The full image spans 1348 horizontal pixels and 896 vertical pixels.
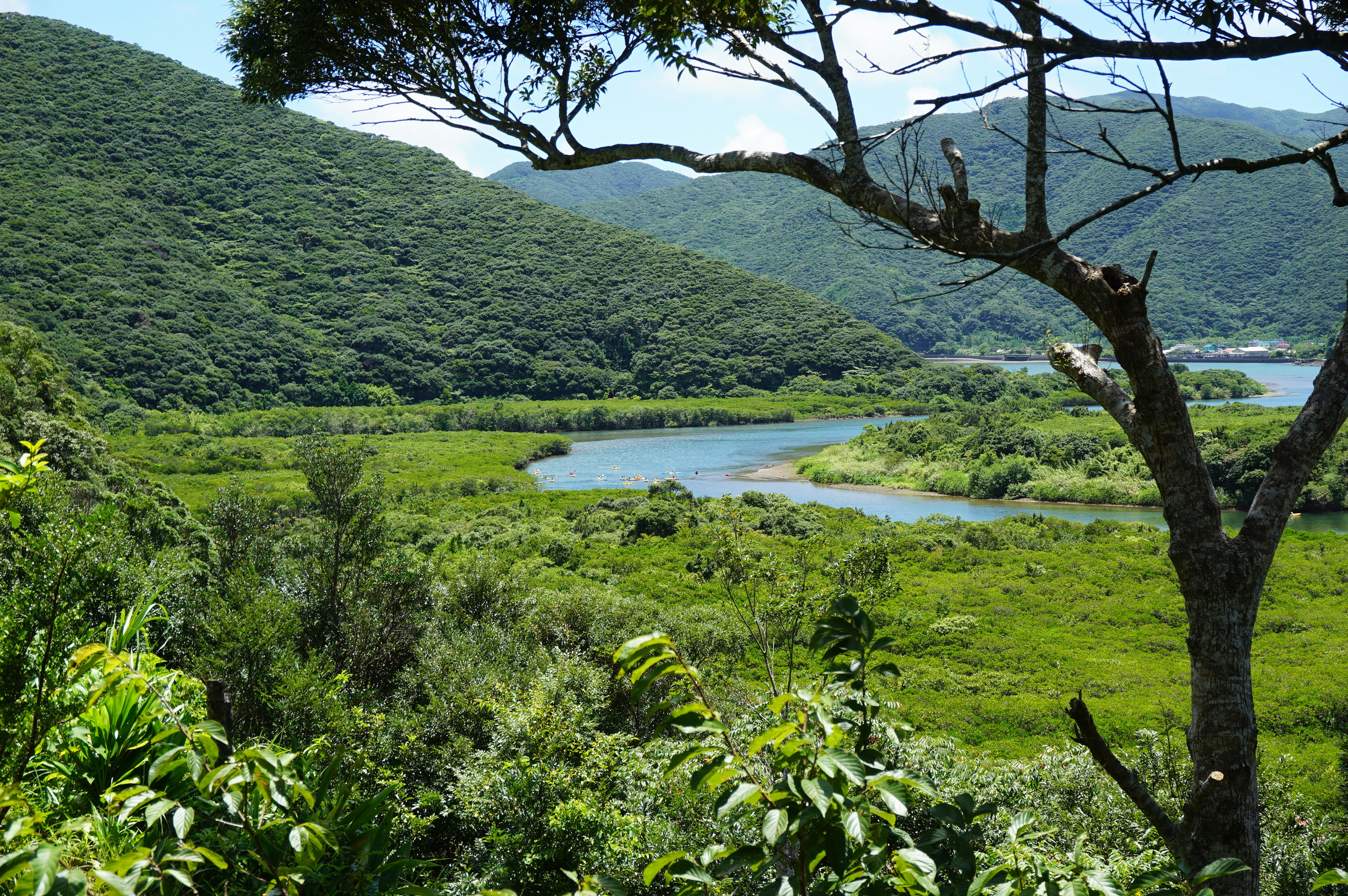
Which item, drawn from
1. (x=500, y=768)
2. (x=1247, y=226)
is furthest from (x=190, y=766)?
(x=1247, y=226)

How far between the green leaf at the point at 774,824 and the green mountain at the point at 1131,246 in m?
36.8

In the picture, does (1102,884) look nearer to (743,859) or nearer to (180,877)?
(743,859)

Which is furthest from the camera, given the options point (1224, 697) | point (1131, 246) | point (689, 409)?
point (1131, 246)

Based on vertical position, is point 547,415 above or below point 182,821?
below

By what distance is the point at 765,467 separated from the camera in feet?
114

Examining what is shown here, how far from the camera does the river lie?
78.8 feet

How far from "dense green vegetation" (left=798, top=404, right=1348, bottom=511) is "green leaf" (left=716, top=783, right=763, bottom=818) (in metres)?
23.0

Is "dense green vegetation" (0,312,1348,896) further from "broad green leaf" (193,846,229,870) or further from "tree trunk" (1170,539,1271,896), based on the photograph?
"tree trunk" (1170,539,1271,896)

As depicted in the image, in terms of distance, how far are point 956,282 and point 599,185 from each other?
654ft

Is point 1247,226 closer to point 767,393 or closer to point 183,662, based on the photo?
point 767,393

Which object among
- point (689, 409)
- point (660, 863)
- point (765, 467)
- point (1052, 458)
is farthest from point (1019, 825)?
point (689, 409)

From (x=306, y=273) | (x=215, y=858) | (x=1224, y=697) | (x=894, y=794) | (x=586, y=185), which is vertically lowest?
(x=1224, y=697)

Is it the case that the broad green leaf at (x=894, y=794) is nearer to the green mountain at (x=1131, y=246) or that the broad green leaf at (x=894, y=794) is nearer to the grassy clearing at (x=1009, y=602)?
the grassy clearing at (x=1009, y=602)

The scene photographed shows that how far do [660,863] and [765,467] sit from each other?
34.0 m
